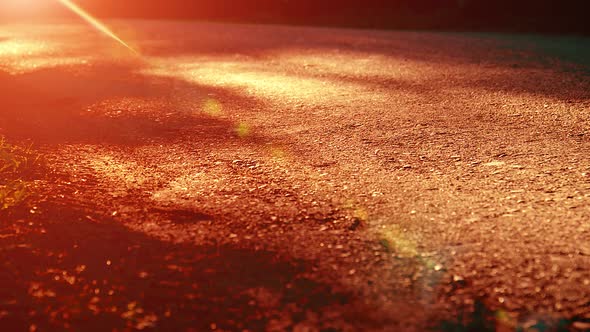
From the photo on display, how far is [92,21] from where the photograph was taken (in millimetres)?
14547

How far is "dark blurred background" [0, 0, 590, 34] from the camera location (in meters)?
13.2

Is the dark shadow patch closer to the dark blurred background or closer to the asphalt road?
the asphalt road

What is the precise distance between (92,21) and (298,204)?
12.9 meters

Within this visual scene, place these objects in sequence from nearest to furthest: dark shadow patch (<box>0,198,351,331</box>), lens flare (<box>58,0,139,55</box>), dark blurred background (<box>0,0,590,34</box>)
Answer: dark shadow patch (<box>0,198,351,331</box>) → lens flare (<box>58,0,139,55</box>) → dark blurred background (<box>0,0,590,34</box>)

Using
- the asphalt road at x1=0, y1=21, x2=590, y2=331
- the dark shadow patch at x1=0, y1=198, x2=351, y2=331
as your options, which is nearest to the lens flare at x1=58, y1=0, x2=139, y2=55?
the asphalt road at x1=0, y1=21, x2=590, y2=331

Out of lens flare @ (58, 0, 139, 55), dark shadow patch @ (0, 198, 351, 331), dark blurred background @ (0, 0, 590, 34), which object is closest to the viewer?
dark shadow patch @ (0, 198, 351, 331)

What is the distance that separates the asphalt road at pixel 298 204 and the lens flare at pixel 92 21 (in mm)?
3873

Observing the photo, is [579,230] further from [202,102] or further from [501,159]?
[202,102]

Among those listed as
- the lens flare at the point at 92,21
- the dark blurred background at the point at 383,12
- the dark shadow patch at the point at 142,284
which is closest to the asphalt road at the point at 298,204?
the dark shadow patch at the point at 142,284

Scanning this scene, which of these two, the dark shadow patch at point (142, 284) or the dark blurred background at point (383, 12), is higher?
the dark blurred background at point (383, 12)

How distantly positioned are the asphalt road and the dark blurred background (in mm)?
7095

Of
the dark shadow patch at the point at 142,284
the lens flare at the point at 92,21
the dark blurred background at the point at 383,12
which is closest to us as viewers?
the dark shadow patch at the point at 142,284

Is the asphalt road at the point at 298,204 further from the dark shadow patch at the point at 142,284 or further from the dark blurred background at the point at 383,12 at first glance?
the dark blurred background at the point at 383,12

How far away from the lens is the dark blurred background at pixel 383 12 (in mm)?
13195
